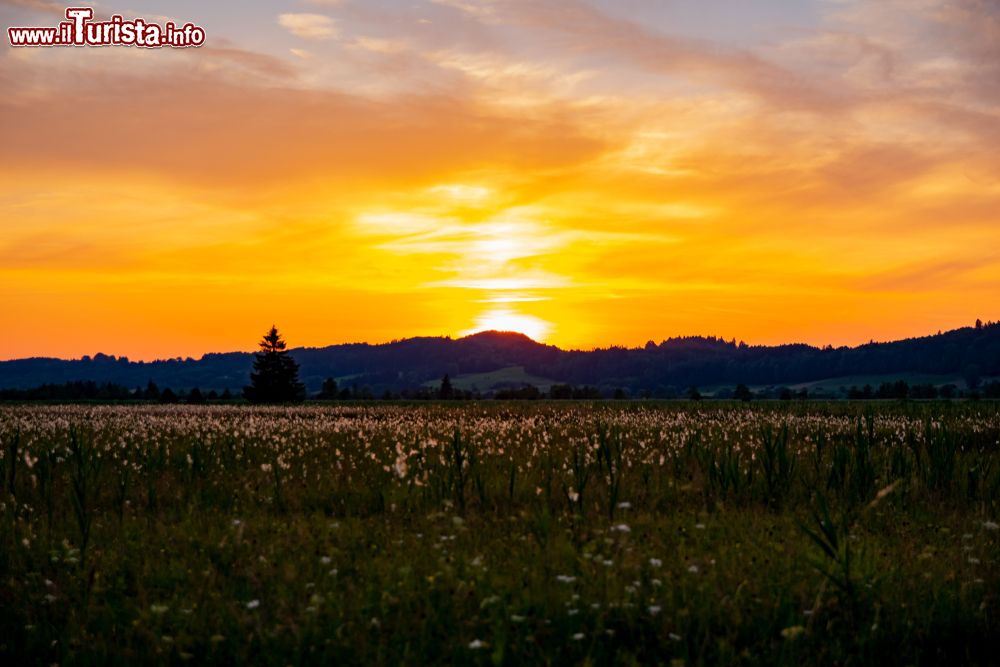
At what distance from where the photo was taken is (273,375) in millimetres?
74875

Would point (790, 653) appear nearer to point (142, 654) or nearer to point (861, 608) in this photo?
point (861, 608)

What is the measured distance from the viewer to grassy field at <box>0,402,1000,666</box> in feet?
21.2

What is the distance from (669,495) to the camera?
12.2m

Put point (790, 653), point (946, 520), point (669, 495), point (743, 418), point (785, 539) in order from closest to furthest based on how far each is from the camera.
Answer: point (790, 653) → point (785, 539) → point (946, 520) → point (669, 495) → point (743, 418)

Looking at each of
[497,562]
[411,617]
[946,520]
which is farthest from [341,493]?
[946,520]

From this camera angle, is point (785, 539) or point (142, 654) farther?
point (785, 539)

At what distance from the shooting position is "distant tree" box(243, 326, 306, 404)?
243 ft

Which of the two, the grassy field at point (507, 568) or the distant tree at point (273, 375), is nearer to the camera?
the grassy field at point (507, 568)

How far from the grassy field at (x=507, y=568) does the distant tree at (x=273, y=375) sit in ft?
202

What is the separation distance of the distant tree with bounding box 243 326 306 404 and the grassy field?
61.7 m

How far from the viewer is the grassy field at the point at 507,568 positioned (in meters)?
6.45

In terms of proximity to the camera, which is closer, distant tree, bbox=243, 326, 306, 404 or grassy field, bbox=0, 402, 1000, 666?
grassy field, bbox=0, 402, 1000, 666

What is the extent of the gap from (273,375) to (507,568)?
231ft

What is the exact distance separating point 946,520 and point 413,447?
36.9 feet
